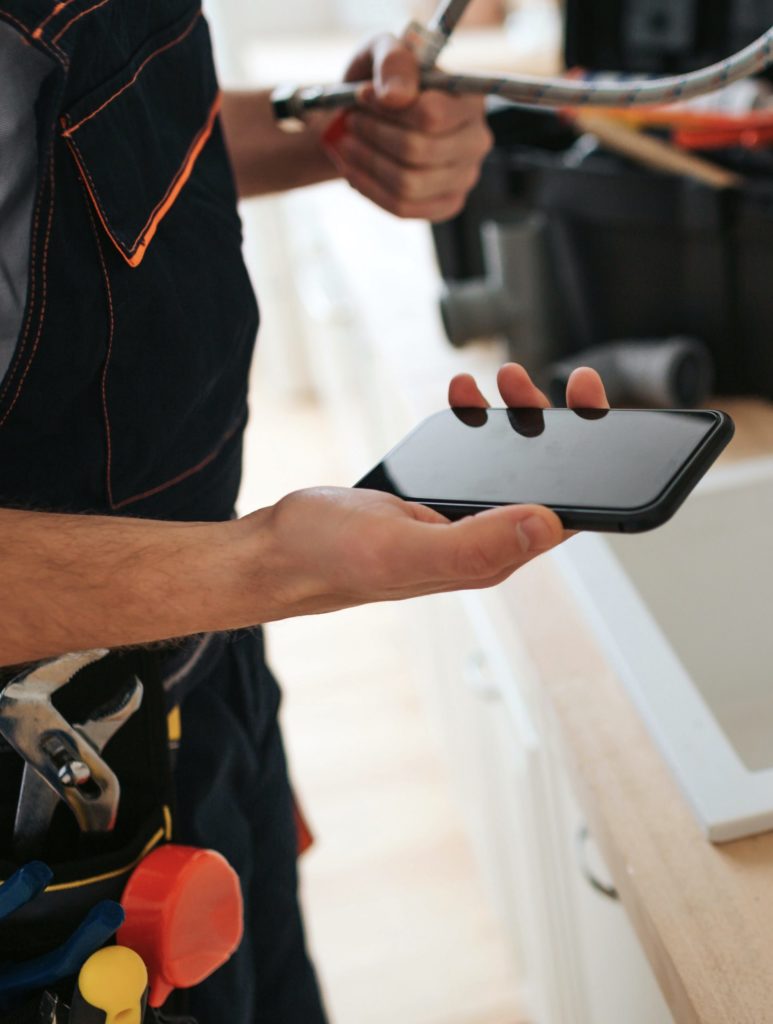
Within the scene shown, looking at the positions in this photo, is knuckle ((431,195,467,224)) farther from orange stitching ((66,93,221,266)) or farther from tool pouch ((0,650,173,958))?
tool pouch ((0,650,173,958))

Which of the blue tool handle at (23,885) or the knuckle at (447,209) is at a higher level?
the knuckle at (447,209)

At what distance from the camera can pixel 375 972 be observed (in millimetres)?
1561

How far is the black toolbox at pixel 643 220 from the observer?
3.71 ft

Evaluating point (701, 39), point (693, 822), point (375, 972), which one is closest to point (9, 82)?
point (693, 822)

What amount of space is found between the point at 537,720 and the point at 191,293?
0.47 meters

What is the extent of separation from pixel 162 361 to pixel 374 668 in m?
1.58

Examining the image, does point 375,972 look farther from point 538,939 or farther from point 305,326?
point 305,326

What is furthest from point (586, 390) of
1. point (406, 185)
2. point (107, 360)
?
point (406, 185)

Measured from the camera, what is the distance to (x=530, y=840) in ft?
3.66

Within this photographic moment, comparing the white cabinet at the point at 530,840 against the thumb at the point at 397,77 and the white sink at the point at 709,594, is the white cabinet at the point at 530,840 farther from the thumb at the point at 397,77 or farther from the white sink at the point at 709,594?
the thumb at the point at 397,77

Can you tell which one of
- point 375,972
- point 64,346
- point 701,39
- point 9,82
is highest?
point 9,82

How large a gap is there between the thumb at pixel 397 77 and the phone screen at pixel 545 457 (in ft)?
0.97

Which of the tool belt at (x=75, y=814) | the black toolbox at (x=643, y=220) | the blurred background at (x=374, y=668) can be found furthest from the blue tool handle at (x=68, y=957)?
the black toolbox at (x=643, y=220)

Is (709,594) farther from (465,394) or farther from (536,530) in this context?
(536,530)
